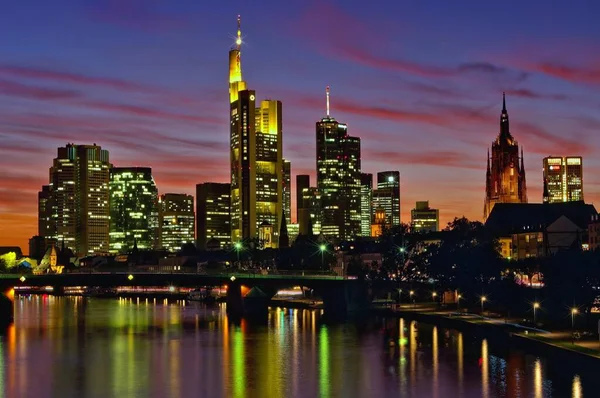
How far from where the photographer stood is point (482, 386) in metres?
79.8

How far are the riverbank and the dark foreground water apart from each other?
1.87 meters

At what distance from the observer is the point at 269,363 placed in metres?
94.9

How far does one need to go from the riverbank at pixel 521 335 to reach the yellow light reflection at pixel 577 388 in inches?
120

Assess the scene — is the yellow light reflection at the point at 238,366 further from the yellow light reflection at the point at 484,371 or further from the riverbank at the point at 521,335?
the riverbank at the point at 521,335

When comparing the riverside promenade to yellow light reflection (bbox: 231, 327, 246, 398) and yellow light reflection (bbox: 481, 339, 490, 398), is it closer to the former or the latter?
yellow light reflection (bbox: 481, 339, 490, 398)

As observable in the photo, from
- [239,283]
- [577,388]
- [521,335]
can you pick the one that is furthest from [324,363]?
[239,283]

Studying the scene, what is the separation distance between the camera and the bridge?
153 m

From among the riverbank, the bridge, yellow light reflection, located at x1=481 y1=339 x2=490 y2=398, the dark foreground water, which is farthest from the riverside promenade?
the bridge

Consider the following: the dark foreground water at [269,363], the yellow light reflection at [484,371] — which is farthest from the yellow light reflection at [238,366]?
the yellow light reflection at [484,371]

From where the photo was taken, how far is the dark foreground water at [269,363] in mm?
79250

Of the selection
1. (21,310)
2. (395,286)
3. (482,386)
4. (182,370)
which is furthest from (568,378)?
(21,310)

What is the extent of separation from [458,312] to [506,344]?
3388 cm

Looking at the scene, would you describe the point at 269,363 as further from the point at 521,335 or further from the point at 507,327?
the point at 507,327

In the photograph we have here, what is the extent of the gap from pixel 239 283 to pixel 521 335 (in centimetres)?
6806
